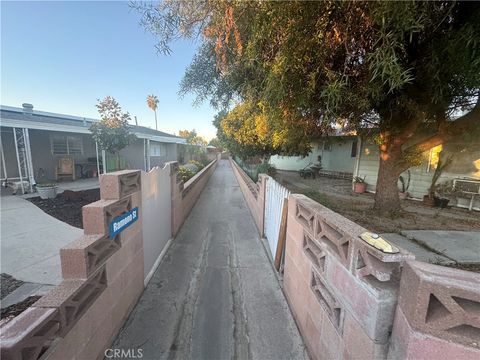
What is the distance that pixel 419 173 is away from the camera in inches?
347

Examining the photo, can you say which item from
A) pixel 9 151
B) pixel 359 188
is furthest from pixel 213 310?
pixel 9 151

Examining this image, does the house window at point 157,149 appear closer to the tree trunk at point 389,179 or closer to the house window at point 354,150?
the house window at point 354,150

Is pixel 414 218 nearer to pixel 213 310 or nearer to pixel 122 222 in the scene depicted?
pixel 213 310

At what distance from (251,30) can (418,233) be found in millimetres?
5261

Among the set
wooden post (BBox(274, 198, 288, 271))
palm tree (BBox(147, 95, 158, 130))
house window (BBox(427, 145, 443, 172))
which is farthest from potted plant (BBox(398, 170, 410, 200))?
palm tree (BBox(147, 95, 158, 130))

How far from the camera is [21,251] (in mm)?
4082

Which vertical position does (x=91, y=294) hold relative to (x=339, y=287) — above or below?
below

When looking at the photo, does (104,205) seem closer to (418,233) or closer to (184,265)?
(184,265)

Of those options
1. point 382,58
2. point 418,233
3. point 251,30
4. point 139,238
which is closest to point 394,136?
point 418,233

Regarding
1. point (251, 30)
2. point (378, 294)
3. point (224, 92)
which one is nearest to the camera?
point (378, 294)

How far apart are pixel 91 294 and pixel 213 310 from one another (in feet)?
5.11

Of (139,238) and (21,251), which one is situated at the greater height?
(139,238)

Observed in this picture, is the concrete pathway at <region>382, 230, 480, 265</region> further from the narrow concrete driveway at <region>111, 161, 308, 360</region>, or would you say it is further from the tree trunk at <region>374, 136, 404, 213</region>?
the narrow concrete driveway at <region>111, 161, 308, 360</region>

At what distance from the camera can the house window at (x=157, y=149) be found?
62.8 feet
